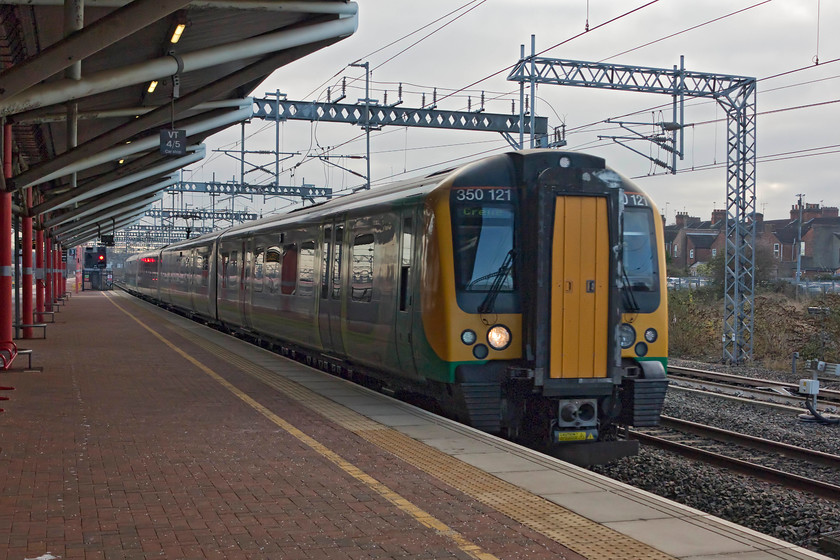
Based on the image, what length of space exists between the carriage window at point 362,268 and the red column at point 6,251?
7666mm

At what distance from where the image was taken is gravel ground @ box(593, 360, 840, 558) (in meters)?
7.88

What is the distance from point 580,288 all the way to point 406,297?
214cm

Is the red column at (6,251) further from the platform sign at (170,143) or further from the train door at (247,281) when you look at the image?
the train door at (247,281)

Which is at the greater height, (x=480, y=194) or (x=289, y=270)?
(x=480, y=194)

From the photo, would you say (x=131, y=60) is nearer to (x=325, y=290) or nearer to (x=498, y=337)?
(x=325, y=290)

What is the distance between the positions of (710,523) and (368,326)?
6.40 metres

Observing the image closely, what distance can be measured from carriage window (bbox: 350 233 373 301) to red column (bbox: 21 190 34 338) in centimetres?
1207

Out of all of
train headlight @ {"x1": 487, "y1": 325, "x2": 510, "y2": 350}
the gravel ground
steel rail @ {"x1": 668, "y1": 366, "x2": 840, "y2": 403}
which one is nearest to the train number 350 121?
train headlight @ {"x1": 487, "y1": 325, "x2": 510, "y2": 350}

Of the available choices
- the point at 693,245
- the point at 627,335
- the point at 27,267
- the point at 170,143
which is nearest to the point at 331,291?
the point at 627,335

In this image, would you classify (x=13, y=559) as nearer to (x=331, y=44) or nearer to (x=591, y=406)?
(x=591, y=406)

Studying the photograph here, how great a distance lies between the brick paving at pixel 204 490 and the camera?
540cm

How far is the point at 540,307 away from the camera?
921cm

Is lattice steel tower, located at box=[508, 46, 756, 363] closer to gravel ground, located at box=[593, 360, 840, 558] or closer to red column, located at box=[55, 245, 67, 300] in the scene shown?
gravel ground, located at box=[593, 360, 840, 558]

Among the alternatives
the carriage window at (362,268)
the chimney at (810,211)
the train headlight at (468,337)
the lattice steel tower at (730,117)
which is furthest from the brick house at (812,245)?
the train headlight at (468,337)
